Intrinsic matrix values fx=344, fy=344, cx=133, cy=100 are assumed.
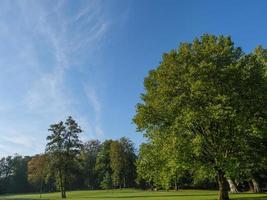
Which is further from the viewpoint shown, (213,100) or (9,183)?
(9,183)

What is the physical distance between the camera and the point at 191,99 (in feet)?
103

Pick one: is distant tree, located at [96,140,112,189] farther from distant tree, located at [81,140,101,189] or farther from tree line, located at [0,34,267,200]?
tree line, located at [0,34,267,200]

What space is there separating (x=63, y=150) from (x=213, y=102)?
56.2 m

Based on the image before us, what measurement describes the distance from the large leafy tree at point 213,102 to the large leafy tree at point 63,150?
50.2 metres

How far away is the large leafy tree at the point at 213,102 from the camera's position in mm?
30094

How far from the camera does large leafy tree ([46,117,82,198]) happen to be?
261ft

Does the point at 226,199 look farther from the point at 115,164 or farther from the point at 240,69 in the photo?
the point at 115,164

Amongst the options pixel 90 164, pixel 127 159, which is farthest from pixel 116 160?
pixel 90 164

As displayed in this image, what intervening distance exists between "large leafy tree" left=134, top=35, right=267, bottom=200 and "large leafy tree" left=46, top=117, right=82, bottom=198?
50182 mm

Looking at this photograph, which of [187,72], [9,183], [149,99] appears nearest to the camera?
[187,72]

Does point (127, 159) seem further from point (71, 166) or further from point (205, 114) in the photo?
point (205, 114)

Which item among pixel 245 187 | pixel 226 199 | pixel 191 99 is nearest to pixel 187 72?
pixel 191 99

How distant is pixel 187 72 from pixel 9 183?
127 meters

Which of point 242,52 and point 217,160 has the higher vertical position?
point 242,52
